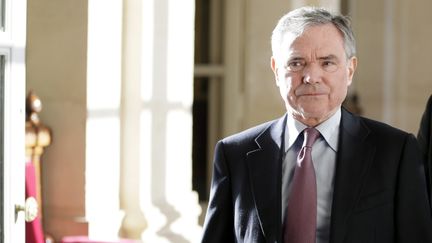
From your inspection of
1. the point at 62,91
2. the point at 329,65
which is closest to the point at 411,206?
the point at 329,65

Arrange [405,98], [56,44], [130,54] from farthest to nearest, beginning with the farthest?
[405,98]
[130,54]
[56,44]

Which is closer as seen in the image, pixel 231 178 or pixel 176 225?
pixel 231 178

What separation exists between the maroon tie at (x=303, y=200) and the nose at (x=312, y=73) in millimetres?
141

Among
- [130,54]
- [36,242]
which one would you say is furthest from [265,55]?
[36,242]

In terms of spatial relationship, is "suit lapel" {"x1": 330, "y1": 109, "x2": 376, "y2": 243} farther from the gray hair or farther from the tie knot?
the gray hair

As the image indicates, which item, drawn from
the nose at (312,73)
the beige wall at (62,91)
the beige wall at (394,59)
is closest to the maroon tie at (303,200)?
the nose at (312,73)

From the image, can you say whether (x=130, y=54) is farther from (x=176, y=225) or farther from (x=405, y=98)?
(x=405, y=98)

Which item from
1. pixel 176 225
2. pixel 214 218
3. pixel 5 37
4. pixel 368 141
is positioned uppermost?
pixel 5 37

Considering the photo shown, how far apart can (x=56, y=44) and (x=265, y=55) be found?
6.09 feet

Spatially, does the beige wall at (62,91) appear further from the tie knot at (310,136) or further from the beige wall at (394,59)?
the beige wall at (394,59)

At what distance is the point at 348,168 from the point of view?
2.37 metres

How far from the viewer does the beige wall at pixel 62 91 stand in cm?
465

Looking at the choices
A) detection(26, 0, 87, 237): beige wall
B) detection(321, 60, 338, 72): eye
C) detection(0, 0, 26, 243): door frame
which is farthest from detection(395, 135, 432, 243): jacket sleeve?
detection(26, 0, 87, 237): beige wall

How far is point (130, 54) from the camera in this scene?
5.05 m
